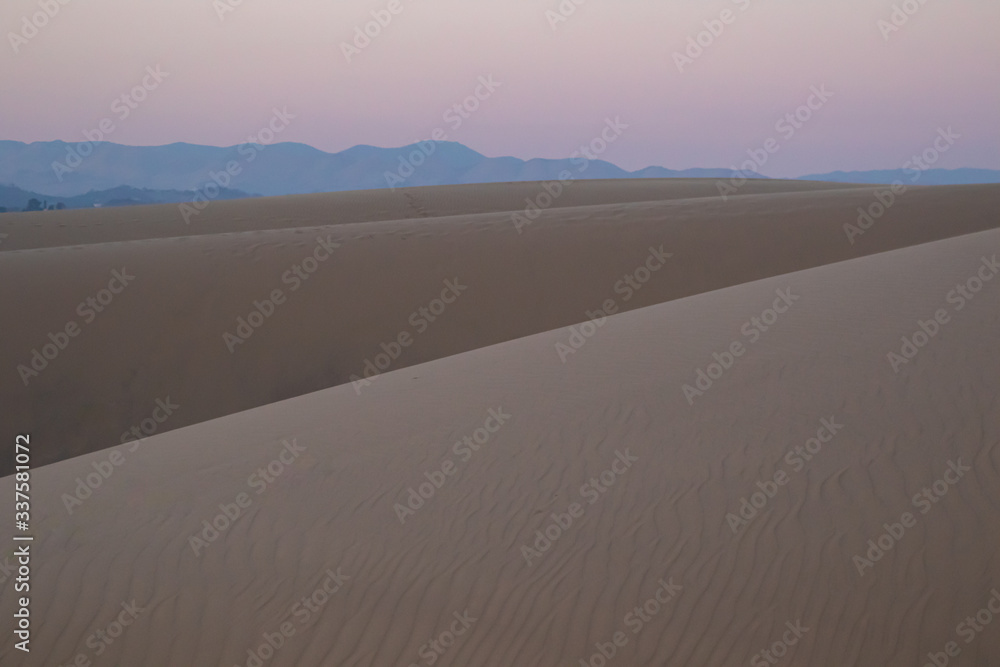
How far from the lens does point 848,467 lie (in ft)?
16.7

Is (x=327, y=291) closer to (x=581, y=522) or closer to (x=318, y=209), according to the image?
(x=581, y=522)

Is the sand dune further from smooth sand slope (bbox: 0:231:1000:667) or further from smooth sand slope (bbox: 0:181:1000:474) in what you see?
smooth sand slope (bbox: 0:231:1000:667)

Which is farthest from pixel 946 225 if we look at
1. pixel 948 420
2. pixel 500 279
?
pixel 948 420

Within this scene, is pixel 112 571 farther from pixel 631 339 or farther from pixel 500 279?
pixel 500 279

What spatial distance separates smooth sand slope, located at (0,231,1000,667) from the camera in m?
3.83

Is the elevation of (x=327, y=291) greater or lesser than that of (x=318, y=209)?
lesser

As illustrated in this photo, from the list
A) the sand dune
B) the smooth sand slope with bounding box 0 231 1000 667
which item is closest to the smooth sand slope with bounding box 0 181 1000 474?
the smooth sand slope with bounding box 0 231 1000 667

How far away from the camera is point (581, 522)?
4.92m

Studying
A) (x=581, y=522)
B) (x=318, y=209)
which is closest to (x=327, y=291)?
(x=581, y=522)

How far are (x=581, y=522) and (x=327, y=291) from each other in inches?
396

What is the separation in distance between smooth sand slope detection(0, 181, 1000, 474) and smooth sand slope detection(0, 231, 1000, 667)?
3965 mm

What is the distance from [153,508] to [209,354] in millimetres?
6838

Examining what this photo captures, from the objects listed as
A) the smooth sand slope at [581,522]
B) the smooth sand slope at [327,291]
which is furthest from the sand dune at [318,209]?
the smooth sand slope at [581,522]

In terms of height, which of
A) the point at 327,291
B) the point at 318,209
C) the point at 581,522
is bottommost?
the point at 581,522
